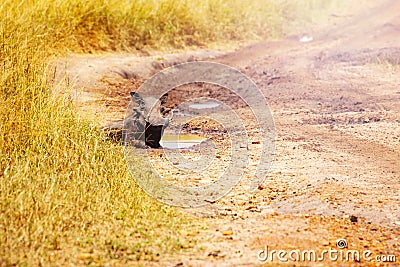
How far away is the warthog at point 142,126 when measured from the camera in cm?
Answer: 620

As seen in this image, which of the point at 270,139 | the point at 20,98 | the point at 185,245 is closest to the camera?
the point at 185,245

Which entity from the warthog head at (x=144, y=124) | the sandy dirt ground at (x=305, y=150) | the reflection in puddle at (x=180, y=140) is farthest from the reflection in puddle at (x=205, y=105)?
the warthog head at (x=144, y=124)

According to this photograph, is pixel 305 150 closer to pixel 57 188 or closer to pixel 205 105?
pixel 205 105

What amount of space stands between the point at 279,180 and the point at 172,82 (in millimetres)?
5413

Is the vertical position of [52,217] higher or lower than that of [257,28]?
lower

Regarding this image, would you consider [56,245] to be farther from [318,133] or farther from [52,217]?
[318,133]

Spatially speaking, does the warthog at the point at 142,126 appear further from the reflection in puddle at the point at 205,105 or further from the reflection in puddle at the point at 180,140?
the reflection in puddle at the point at 205,105

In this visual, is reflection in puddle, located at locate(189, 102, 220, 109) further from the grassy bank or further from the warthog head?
the warthog head

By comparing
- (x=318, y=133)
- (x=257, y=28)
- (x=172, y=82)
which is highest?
(x=257, y=28)

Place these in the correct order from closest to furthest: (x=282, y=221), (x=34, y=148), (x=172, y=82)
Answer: (x=282, y=221) → (x=34, y=148) → (x=172, y=82)

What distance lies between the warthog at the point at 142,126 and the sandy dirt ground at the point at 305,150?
0.21m

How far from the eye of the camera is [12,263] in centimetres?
339

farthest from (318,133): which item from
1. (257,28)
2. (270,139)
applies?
(257,28)

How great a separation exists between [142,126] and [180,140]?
0.75m
